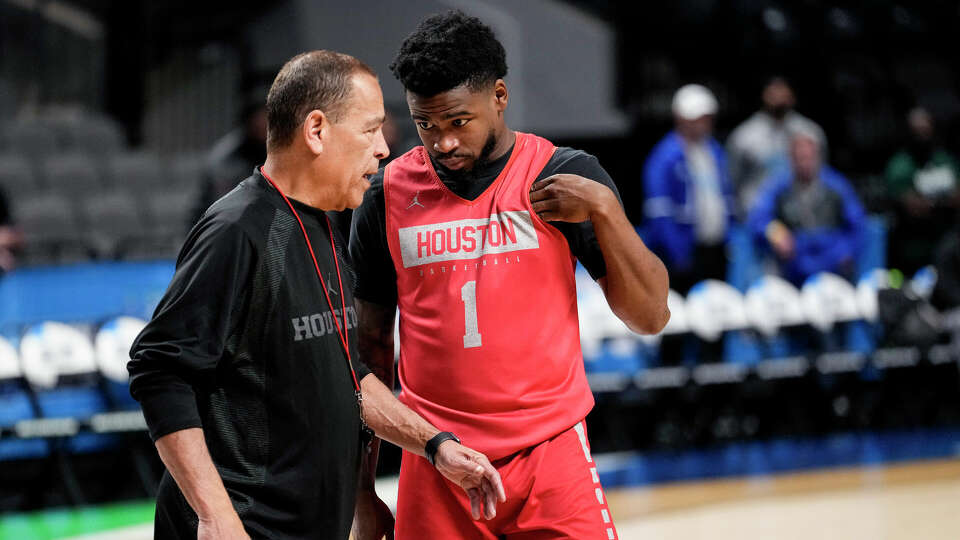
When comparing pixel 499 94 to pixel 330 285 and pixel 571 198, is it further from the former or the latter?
pixel 330 285

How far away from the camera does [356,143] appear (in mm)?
2387

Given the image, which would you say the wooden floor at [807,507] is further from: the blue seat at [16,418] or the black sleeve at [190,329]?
the black sleeve at [190,329]

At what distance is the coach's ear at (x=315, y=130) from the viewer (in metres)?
2.32

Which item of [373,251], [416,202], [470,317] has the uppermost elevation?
[416,202]

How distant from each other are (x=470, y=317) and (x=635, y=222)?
792 centimetres

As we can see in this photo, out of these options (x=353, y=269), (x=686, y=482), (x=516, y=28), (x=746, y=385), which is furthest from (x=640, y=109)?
(x=353, y=269)

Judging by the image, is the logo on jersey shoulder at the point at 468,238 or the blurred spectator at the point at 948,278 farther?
the blurred spectator at the point at 948,278

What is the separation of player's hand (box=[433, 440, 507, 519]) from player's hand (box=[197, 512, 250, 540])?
52 centimetres

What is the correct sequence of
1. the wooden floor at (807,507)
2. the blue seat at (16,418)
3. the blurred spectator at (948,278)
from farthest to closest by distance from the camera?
the blurred spectator at (948,278), the blue seat at (16,418), the wooden floor at (807,507)

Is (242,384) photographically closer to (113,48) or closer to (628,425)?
(628,425)

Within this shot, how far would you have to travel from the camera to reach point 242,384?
2.19 metres

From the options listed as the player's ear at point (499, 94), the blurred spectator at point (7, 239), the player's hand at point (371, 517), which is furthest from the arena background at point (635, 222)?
the player's ear at point (499, 94)

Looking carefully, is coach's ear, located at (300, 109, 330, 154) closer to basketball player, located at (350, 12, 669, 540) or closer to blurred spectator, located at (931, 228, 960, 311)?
basketball player, located at (350, 12, 669, 540)

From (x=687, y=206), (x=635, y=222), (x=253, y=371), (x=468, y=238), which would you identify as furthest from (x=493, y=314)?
(x=635, y=222)
